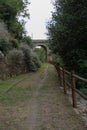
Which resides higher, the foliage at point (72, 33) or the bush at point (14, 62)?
the foliage at point (72, 33)

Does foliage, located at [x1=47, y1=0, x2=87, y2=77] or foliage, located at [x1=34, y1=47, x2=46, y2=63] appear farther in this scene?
foliage, located at [x1=34, y1=47, x2=46, y2=63]

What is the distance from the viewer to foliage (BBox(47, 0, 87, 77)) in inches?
810

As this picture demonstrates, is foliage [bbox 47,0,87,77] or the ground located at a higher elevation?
foliage [bbox 47,0,87,77]

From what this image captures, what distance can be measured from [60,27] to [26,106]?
10496 millimetres

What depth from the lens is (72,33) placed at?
2172 cm

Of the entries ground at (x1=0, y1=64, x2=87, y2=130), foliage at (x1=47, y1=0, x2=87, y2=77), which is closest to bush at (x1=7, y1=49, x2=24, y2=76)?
foliage at (x1=47, y1=0, x2=87, y2=77)

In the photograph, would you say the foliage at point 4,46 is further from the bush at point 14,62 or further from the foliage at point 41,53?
Answer: the foliage at point 41,53

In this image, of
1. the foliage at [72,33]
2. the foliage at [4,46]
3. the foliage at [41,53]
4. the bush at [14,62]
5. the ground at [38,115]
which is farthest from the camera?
the foliage at [41,53]

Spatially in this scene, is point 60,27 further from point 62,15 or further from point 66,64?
point 66,64

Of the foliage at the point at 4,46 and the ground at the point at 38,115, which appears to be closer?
the ground at the point at 38,115

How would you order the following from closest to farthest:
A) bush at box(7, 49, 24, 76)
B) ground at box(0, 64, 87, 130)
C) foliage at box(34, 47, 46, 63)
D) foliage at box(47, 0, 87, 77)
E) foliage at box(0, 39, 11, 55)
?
ground at box(0, 64, 87, 130), foliage at box(47, 0, 87, 77), foliage at box(0, 39, 11, 55), bush at box(7, 49, 24, 76), foliage at box(34, 47, 46, 63)

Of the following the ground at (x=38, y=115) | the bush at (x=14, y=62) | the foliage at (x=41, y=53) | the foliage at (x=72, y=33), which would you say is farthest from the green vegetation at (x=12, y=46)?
the foliage at (x=41, y=53)

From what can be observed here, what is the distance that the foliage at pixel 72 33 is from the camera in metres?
20.6

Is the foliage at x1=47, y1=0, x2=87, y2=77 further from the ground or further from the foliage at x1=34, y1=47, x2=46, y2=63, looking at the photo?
the foliage at x1=34, y1=47, x2=46, y2=63
